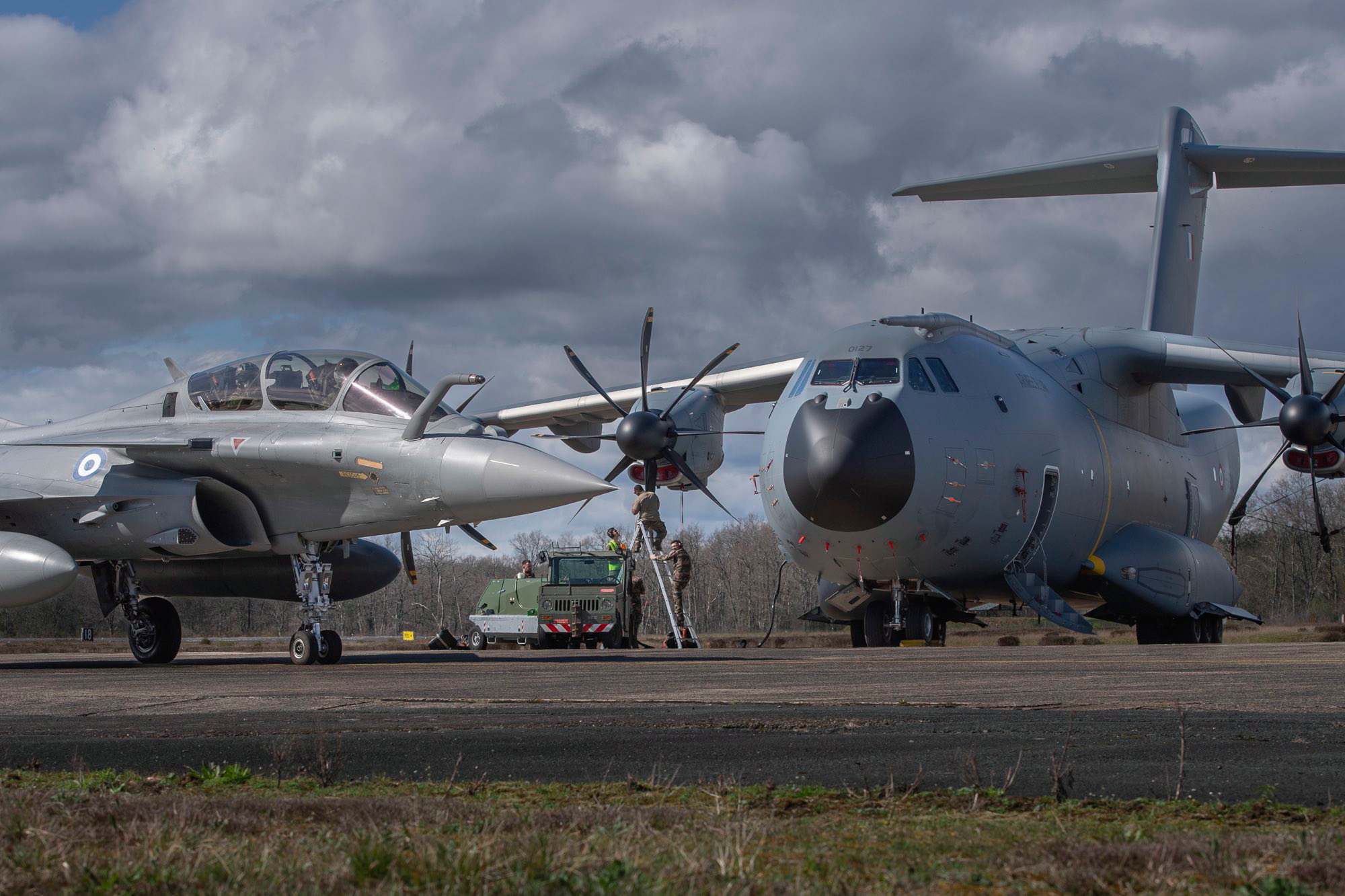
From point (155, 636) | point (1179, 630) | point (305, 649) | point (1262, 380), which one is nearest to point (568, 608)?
point (1179, 630)

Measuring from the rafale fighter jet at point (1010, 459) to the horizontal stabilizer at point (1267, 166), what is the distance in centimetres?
7

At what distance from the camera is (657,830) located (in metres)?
2.51

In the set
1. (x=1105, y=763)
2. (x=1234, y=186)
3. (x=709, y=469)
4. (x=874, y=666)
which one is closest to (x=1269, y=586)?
(x=1234, y=186)

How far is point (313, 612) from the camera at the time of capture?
14195mm

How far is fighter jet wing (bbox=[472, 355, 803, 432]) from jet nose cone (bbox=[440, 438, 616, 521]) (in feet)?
28.6

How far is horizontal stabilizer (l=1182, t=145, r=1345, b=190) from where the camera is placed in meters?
24.3

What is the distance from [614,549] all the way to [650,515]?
8676mm

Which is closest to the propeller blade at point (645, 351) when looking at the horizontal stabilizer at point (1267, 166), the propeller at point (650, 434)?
the propeller at point (650, 434)

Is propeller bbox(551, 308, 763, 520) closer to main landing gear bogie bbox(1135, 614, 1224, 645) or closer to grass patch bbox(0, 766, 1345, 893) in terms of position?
main landing gear bogie bbox(1135, 614, 1224, 645)

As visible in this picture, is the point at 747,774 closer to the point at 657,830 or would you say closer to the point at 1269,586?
the point at 657,830

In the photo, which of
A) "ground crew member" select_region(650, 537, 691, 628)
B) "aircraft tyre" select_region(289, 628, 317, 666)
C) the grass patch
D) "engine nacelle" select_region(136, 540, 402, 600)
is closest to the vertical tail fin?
"ground crew member" select_region(650, 537, 691, 628)

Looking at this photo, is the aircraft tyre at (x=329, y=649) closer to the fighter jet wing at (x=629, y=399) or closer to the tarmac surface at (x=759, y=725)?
the tarmac surface at (x=759, y=725)

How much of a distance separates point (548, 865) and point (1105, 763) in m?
2.48

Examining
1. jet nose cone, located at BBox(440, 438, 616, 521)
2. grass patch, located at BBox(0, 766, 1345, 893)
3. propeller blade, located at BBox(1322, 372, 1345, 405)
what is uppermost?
propeller blade, located at BBox(1322, 372, 1345, 405)
